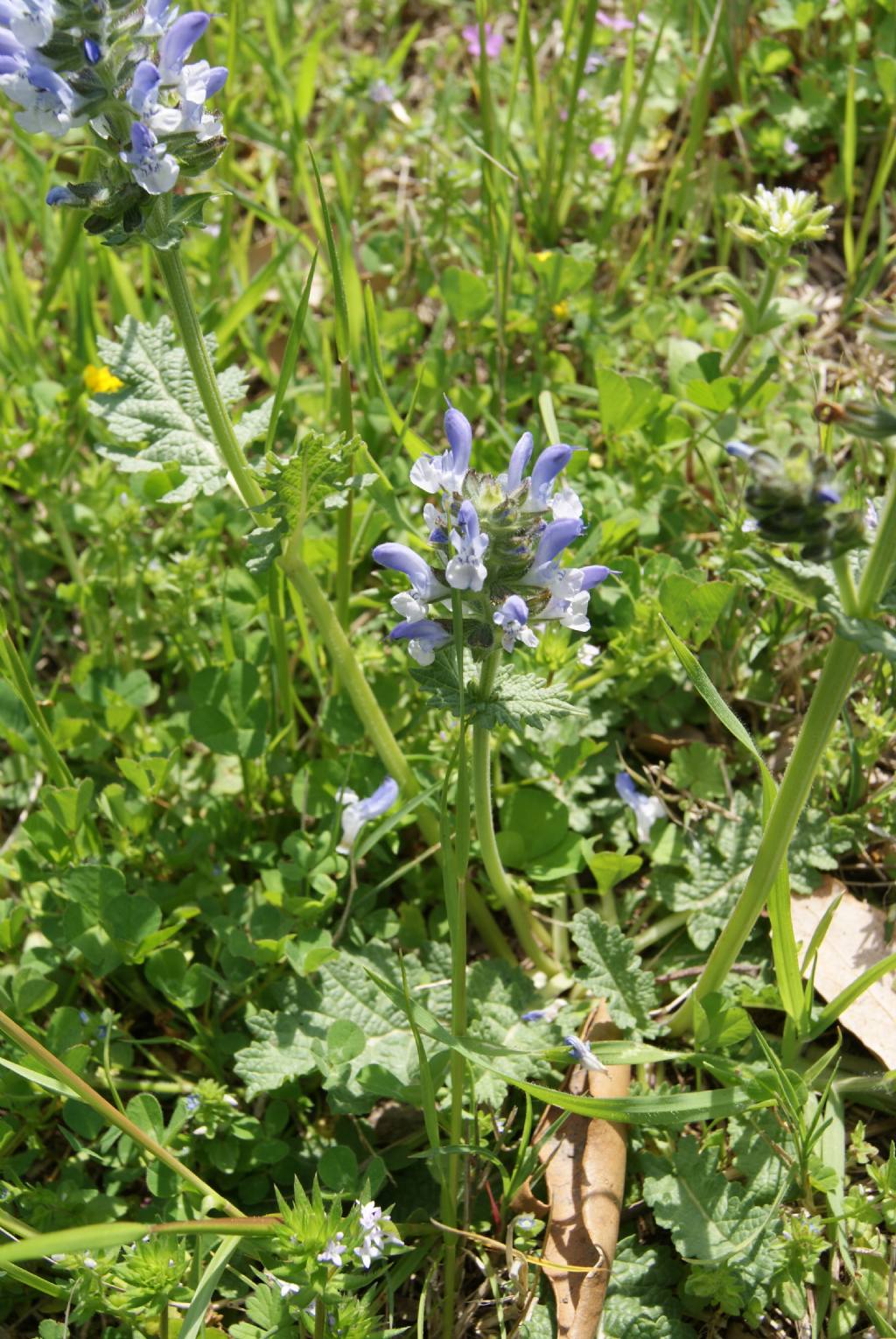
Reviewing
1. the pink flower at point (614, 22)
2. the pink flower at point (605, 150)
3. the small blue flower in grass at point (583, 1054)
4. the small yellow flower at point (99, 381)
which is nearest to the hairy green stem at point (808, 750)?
the small blue flower in grass at point (583, 1054)

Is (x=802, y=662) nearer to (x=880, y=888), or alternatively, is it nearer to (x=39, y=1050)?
(x=880, y=888)

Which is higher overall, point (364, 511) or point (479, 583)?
point (479, 583)

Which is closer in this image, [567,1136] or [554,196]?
[567,1136]

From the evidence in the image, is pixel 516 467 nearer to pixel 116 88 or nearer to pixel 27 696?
pixel 116 88

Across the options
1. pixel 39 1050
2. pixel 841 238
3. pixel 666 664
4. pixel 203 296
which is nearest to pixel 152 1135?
pixel 39 1050

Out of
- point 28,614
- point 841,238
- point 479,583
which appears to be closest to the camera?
point 479,583

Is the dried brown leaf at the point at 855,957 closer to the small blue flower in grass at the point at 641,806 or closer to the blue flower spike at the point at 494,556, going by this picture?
the small blue flower in grass at the point at 641,806

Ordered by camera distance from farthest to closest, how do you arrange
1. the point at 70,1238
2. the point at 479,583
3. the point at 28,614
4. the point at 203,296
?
the point at 203,296, the point at 28,614, the point at 479,583, the point at 70,1238
